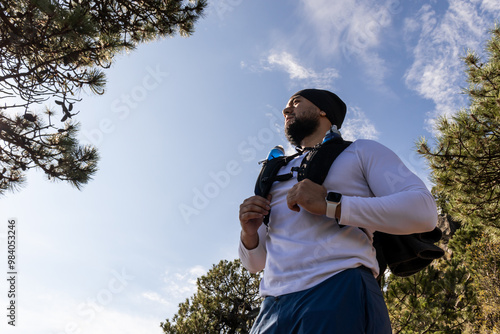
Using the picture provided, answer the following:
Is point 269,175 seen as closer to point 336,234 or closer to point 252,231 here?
point 252,231

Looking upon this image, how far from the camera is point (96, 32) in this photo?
14.4 ft

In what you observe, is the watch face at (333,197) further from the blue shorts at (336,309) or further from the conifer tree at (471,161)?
the conifer tree at (471,161)

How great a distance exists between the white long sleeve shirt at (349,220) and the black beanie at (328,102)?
0.42m

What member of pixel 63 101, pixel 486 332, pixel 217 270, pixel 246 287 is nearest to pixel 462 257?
pixel 486 332

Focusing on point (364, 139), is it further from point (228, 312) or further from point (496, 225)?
point (228, 312)

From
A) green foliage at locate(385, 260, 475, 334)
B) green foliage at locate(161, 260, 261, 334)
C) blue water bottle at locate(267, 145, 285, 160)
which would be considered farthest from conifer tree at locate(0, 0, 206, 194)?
green foliage at locate(161, 260, 261, 334)

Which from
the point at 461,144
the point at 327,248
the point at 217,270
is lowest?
the point at 327,248

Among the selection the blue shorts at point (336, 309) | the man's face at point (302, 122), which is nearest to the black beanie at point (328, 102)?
the man's face at point (302, 122)

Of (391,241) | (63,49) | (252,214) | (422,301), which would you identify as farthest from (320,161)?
(422,301)

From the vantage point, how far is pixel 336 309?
1.24 m

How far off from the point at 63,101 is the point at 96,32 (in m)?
0.98

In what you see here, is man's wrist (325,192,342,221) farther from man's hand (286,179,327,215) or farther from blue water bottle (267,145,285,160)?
blue water bottle (267,145,285,160)

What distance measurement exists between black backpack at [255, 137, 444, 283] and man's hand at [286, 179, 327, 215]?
0.10 m

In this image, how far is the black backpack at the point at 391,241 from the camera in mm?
1526
